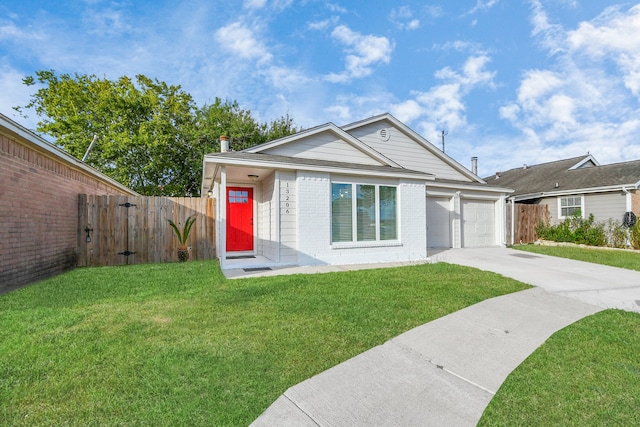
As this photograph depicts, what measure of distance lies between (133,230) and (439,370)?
29.5 feet

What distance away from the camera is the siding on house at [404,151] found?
12516mm

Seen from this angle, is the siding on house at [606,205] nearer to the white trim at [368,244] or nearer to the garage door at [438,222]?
the garage door at [438,222]

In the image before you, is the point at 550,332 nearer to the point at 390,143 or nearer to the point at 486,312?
the point at 486,312

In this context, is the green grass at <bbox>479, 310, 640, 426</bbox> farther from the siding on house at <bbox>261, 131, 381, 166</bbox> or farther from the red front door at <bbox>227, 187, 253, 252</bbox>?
the red front door at <bbox>227, 187, 253, 252</bbox>

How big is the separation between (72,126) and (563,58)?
82.5 ft

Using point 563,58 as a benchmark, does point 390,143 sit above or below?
below

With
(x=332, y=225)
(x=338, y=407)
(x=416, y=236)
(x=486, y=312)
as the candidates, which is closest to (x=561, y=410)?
(x=338, y=407)

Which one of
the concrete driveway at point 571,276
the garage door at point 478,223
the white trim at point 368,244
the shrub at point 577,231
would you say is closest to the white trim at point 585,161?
the shrub at point 577,231

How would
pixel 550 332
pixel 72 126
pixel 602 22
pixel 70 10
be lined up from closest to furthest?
pixel 550 332 < pixel 602 22 < pixel 70 10 < pixel 72 126

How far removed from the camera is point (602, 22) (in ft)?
30.2

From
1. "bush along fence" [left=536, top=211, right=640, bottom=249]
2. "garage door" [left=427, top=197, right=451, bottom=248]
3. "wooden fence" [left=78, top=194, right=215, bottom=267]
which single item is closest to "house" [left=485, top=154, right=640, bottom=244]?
"bush along fence" [left=536, top=211, right=640, bottom=249]

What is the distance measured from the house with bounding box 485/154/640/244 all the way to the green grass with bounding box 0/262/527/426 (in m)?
12.2

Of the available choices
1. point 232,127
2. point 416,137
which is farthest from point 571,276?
point 232,127

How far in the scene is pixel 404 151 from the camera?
13.0 metres
